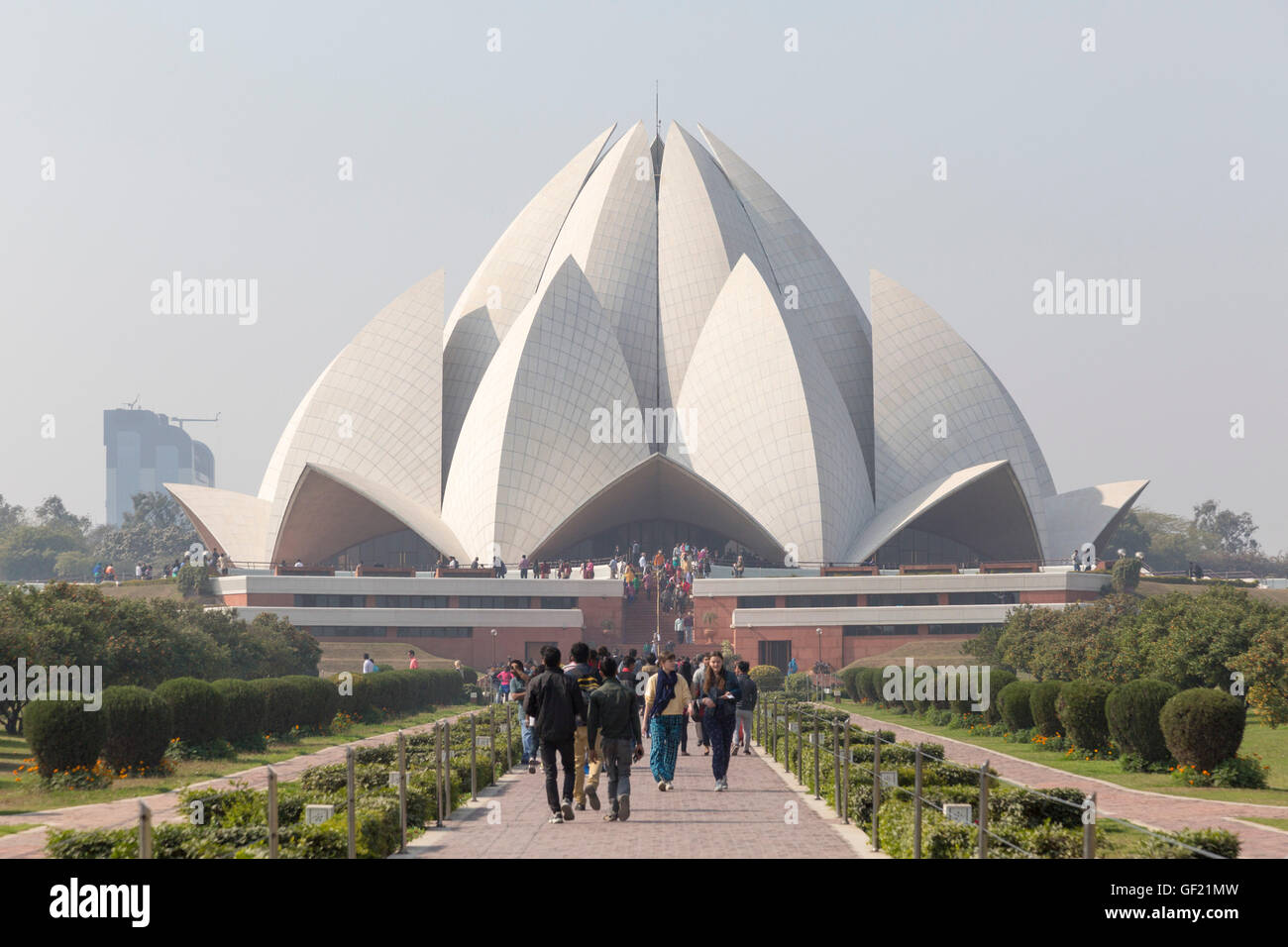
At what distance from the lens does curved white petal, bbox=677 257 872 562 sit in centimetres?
5325

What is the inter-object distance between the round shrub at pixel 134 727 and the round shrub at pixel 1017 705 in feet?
43.5

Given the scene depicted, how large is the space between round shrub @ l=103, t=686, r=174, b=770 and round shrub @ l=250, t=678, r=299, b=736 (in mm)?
4747

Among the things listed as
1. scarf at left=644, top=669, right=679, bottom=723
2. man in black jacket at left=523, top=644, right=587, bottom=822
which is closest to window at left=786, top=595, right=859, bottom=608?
scarf at left=644, top=669, right=679, bottom=723

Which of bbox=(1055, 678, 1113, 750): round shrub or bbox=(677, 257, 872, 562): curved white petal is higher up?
bbox=(677, 257, 872, 562): curved white petal

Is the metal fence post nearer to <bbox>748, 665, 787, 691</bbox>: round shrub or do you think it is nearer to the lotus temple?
<bbox>748, 665, 787, 691</bbox>: round shrub

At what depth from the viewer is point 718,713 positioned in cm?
1445

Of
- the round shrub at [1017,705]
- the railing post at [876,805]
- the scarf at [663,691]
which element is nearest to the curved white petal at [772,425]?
the round shrub at [1017,705]

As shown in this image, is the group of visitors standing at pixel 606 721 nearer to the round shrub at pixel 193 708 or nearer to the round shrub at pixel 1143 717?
the round shrub at pixel 1143 717

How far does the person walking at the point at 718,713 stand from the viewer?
558 inches

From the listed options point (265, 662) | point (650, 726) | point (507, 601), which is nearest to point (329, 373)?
point (507, 601)

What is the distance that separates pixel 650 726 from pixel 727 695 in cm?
89

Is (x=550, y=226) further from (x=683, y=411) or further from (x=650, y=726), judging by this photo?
(x=650, y=726)

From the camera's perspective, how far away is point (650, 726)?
1454 centimetres
